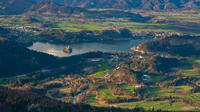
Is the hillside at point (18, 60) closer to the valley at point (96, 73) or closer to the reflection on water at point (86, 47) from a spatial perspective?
the valley at point (96, 73)

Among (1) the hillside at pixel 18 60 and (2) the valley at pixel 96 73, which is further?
(1) the hillside at pixel 18 60

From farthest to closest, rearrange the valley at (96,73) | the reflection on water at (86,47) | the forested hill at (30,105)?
the reflection on water at (86,47) < the valley at (96,73) < the forested hill at (30,105)

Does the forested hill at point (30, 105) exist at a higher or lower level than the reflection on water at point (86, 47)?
lower

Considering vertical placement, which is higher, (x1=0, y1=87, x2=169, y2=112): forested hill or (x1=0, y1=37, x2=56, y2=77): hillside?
(x1=0, y1=37, x2=56, y2=77): hillside

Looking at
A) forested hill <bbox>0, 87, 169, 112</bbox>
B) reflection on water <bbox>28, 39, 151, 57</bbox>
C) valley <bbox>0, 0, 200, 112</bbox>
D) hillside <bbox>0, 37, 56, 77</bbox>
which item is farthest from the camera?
reflection on water <bbox>28, 39, 151, 57</bbox>

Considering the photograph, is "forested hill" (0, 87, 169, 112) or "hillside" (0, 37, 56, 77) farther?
"hillside" (0, 37, 56, 77)

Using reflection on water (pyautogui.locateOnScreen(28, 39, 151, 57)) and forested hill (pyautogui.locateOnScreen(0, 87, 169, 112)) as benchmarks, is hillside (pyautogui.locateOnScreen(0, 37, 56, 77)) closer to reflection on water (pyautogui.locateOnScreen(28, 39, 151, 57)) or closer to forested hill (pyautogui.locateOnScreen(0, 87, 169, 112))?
reflection on water (pyautogui.locateOnScreen(28, 39, 151, 57))

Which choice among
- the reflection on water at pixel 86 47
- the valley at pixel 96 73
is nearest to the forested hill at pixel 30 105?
the valley at pixel 96 73

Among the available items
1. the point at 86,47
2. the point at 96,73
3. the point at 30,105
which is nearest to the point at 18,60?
the point at 96,73

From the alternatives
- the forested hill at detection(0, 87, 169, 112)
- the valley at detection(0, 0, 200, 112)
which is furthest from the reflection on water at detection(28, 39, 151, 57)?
the forested hill at detection(0, 87, 169, 112)

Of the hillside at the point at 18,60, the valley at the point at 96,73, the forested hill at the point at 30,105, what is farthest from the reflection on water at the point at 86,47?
the forested hill at the point at 30,105

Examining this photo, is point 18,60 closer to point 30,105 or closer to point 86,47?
point 30,105

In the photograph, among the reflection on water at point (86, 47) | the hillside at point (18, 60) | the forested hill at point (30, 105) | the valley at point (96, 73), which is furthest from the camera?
the reflection on water at point (86, 47)
